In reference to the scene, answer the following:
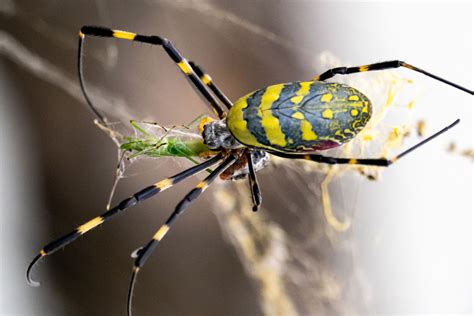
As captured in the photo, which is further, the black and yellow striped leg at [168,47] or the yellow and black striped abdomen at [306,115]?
the black and yellow striped leg at [168,47]

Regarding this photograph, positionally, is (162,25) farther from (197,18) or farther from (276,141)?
(276,141)

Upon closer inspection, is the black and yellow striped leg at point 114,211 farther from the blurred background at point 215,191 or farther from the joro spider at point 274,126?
the blurred background at point 215,191

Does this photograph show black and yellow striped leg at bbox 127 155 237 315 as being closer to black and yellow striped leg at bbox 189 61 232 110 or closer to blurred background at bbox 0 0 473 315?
black and yellow striped leg at bbox 189 61 232 110

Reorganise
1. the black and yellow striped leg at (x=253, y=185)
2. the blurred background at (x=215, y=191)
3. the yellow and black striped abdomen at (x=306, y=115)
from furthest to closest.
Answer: the blurred background at (x=215, y=191), the black and yellow striped leg at (x=253, y=185), the yellow and black striped abdomen at (x=306, y=115)

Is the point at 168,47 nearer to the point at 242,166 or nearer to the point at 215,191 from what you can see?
the point at 242,166

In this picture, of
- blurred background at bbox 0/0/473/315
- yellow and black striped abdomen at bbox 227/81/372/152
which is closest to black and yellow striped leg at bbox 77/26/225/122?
yellow and black striped abdomen at bbox 227/81/372/152

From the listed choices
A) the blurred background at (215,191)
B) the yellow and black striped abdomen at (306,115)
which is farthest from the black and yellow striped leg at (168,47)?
the blurred background at (215,191)

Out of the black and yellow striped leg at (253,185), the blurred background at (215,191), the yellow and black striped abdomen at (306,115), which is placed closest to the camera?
the yellow and black striped abdomen at (306,115)

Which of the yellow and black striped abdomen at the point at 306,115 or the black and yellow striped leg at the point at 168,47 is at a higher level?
the black and yellow striped leg at the point at 168,47
